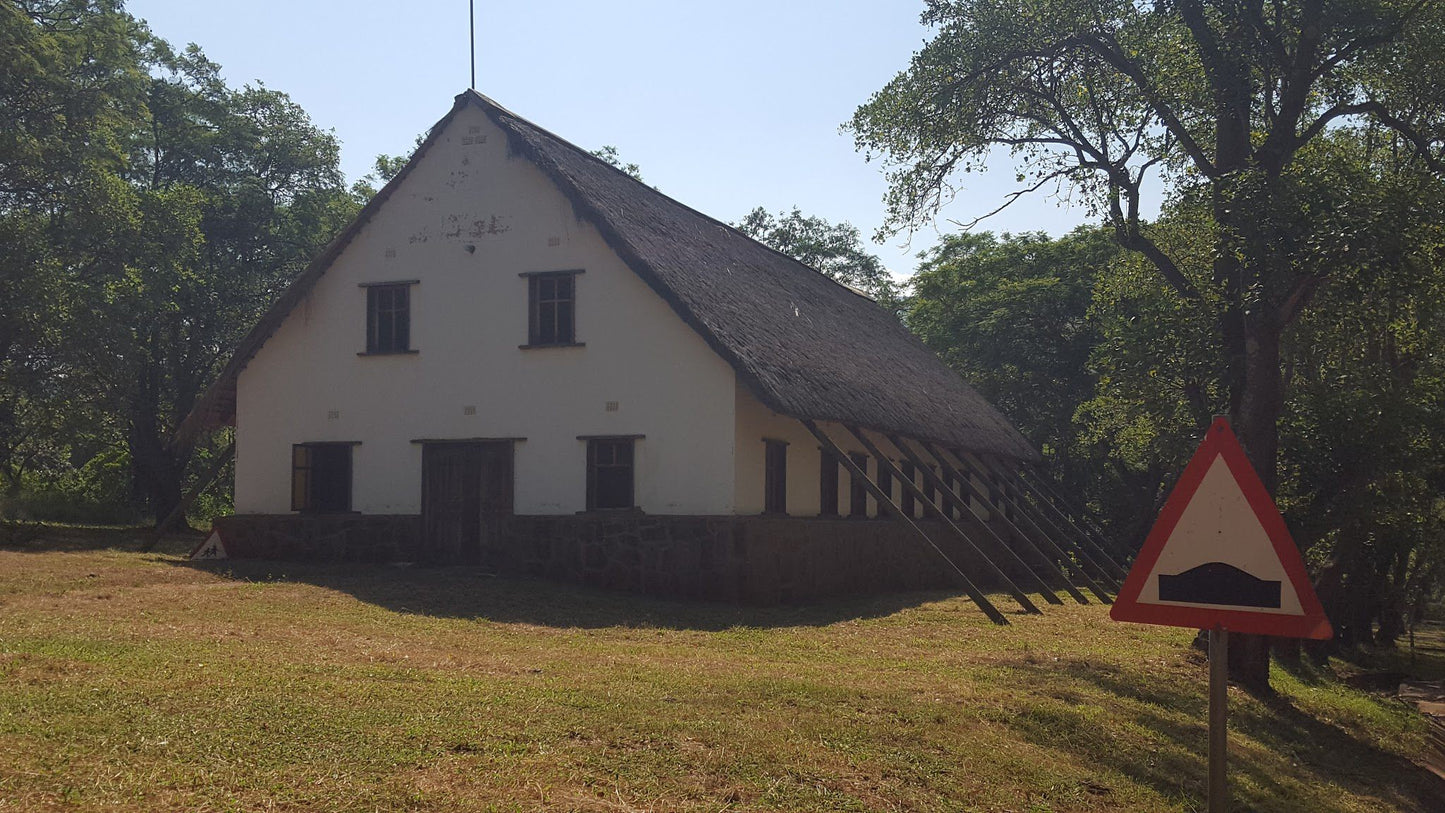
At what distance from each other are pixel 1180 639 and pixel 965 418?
13.3 metres

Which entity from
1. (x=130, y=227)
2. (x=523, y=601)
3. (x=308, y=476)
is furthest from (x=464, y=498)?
(x=130, y=227)

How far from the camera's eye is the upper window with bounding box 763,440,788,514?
2009 centimetres

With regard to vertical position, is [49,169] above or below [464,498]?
above

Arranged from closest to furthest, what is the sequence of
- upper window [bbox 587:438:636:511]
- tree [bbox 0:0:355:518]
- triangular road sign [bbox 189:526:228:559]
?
1. upper window [bbox 587:438:636:511]
2. triangular road sign [bbox 189:526:228:559]
3. tree [bbox 0:0:355:518]

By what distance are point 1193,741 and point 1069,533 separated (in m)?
18.6

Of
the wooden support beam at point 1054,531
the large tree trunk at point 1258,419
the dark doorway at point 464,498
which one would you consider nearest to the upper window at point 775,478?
the dark doorway at point 464,498

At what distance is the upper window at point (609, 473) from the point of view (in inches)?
760

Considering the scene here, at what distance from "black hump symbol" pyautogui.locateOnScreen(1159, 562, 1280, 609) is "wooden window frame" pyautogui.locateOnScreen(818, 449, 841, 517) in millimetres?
16558

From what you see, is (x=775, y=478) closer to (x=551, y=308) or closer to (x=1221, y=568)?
(x=551, y=308)

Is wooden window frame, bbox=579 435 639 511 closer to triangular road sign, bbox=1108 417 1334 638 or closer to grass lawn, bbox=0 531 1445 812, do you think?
grass lawn, bbox=0 531 1445 812

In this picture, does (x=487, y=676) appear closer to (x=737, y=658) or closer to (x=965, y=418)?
(x=737, y=658)

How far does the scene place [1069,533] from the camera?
1087 inches

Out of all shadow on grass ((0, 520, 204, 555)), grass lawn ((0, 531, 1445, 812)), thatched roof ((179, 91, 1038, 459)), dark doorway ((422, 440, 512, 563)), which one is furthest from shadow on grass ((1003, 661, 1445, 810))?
shadow on grass ((0, 520, 204, 555))

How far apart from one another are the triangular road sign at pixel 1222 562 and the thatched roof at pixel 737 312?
11620 millimetres
